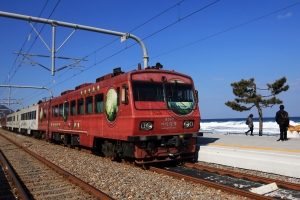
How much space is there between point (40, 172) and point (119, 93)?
331 cm

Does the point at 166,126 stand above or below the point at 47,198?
above

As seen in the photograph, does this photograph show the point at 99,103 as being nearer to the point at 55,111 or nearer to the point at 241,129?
the point at 55,111

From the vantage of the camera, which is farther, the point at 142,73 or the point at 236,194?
the point at 142,73

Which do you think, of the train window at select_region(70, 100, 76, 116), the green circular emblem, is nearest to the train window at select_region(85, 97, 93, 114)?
the green circular emblem

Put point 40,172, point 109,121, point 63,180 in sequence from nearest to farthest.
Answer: point 63,180
point 40,172
point 109,121

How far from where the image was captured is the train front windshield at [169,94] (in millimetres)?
8375

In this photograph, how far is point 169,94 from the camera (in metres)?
8.84

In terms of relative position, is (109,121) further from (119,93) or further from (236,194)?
(236,194)

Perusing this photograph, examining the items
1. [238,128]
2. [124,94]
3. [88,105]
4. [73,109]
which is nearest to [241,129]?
[238,128]

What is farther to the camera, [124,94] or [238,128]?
[238,128]

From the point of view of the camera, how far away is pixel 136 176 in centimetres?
740

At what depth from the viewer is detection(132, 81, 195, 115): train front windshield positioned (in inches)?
330

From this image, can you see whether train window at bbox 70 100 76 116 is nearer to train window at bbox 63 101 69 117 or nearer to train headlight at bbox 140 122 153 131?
train window at bbox 63 101 69 117

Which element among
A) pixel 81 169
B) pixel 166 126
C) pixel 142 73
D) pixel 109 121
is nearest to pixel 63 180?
pixel 81 169
